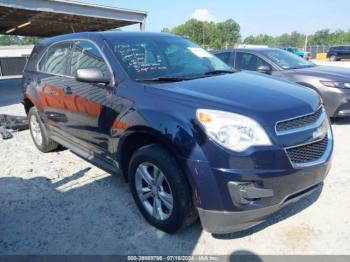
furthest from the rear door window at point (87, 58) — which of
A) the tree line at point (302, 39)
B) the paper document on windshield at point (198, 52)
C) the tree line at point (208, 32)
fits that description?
the tree line at point (208, 32)

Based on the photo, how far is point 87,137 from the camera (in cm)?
401

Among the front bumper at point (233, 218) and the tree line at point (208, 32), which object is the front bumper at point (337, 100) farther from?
the tree line at point (208, 32)

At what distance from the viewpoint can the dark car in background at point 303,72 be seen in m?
6.35

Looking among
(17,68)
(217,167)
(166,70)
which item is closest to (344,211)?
(217,167)

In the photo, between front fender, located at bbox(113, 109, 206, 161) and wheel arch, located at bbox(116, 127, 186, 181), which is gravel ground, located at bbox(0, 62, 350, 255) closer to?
wheel arch, located at bbox(116, 127, 186, 181)

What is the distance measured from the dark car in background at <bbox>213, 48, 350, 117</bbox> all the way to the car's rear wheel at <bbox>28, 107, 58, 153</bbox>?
4.05m

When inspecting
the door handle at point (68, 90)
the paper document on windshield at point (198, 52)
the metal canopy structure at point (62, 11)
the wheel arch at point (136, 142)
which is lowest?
the wheel arch at point (136, 142)

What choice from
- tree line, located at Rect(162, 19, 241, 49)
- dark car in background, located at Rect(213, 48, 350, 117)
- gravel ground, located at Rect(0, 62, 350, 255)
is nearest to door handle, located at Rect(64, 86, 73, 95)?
gravel ground, located at Rect(0, 62, 350, 255)

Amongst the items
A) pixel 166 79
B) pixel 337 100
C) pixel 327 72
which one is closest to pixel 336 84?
pixel 337 100

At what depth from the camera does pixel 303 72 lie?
6.76 metres

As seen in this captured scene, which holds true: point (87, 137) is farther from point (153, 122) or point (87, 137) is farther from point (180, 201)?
point (180, 201)

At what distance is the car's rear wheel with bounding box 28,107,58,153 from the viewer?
5.37 m

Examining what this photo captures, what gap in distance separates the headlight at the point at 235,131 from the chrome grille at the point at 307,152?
0.84 ft

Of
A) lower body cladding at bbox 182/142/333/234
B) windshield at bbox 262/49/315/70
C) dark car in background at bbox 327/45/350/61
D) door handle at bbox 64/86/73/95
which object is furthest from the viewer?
dark car in background at bbox 327/45/350/61
